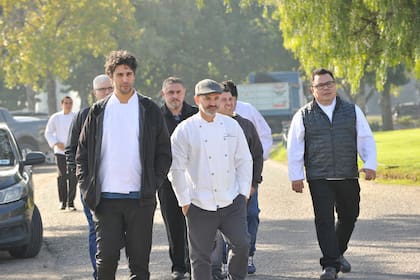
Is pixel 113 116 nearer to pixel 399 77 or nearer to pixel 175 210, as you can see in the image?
pixel 175 210

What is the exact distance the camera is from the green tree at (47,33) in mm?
44125

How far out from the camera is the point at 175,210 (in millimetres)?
9203

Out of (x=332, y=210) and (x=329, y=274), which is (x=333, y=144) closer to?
(x=332, y=210)

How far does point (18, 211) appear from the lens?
10914 millimetres

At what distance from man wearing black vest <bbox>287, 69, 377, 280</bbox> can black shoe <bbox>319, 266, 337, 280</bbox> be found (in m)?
0.22

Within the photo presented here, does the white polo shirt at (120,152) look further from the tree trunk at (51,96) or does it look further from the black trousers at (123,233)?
the tree trunk at (51,96)

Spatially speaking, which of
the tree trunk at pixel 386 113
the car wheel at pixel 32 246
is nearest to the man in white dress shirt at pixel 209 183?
the car wheel at pixel 32 246

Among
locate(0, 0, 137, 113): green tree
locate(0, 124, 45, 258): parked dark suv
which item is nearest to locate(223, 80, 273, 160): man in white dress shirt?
locate(0, 124, 45, 258): parked dark suv

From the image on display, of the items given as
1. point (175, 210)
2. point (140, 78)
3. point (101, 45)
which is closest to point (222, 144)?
point (175, 210)

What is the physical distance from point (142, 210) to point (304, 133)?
8.82 feet

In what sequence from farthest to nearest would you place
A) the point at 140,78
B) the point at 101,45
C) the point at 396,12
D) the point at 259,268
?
the point at 140,78, the point at 101,45, the point at 396,12, the point at 259,268

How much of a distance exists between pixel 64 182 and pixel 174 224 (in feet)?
23.9

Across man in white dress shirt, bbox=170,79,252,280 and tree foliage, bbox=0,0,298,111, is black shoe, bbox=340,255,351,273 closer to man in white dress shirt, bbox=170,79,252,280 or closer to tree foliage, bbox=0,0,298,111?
man in white dress shirt, bbox=170,79,252,280

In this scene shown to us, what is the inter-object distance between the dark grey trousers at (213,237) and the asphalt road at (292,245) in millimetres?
1650
